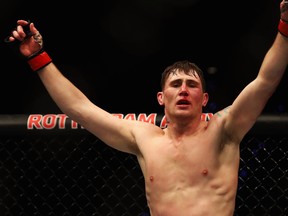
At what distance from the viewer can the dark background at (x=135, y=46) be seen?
13.6 feet

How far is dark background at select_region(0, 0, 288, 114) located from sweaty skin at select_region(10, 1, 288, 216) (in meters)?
2.15

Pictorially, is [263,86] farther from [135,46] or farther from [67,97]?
[135,46]

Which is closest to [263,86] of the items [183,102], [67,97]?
[183,102]

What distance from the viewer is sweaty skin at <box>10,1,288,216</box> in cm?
188

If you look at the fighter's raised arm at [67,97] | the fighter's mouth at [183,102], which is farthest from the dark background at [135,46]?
the fighter's mouth at [183,102]

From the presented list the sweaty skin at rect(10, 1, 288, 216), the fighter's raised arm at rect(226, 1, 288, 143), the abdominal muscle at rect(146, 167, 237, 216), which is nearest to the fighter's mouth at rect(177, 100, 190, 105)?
the sweaty skin at rect(10, 1, 288, 216)

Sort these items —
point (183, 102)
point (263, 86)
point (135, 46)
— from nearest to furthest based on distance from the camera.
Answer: point (263, 86) < point (183, 102) < point (135, 46)

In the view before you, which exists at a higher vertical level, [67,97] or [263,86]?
[67,97]

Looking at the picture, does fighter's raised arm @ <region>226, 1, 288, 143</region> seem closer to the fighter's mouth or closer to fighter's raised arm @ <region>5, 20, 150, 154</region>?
the fighter's mouth

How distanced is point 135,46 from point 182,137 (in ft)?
9.17

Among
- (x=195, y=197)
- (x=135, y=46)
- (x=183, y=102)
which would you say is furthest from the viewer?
Result: (x=135, y=46)

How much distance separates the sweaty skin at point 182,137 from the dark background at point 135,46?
2.15 meters

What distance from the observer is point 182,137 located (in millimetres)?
2064

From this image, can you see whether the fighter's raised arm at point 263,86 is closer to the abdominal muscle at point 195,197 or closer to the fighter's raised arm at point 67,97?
the abdominal muscle at point 195,197
